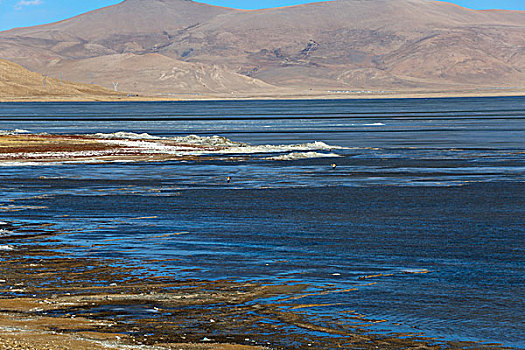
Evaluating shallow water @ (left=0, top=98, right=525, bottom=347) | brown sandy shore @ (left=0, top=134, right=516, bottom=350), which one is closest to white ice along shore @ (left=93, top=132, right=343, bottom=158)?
shallow water @ (left=0, top=98, right=525, bottom=347)

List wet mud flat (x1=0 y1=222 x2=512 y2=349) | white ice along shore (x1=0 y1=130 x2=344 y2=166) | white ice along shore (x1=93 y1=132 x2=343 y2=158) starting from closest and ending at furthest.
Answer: wet mud flat (x1=0 y1=222 x2=512 y2=349) → white ice along shore (x1=0 y1=130 x2=344 y2=166) → white ice along shore (x1=93 y1=132 x2=343 y2=158)

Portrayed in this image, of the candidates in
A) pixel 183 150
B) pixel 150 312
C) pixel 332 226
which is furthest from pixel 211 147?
pixel 150 312

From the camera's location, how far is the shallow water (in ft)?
38.1

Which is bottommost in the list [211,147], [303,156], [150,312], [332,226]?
[211,147]

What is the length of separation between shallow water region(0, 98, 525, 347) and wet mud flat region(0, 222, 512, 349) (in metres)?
0.45

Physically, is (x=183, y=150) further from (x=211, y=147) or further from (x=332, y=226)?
(x=332, y=226)

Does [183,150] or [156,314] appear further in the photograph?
[183,150]

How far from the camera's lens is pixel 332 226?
18766 mm

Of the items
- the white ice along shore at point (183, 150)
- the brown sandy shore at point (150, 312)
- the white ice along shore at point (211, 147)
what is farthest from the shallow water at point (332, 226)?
the white ice along shore at point (211, 147)

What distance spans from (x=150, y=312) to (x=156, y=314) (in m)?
0.14

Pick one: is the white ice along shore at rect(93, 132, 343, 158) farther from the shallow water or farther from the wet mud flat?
the wet mud flat

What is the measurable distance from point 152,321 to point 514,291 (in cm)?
513

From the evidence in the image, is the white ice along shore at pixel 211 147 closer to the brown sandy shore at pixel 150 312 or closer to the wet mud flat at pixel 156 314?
the brown sandy shore at pixel 150 312

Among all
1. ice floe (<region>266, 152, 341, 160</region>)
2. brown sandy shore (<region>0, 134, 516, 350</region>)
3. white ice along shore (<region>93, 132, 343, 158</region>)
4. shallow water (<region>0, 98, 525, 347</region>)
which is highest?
brown sandy shore (<region>0, 134, 516, 350</region>)
